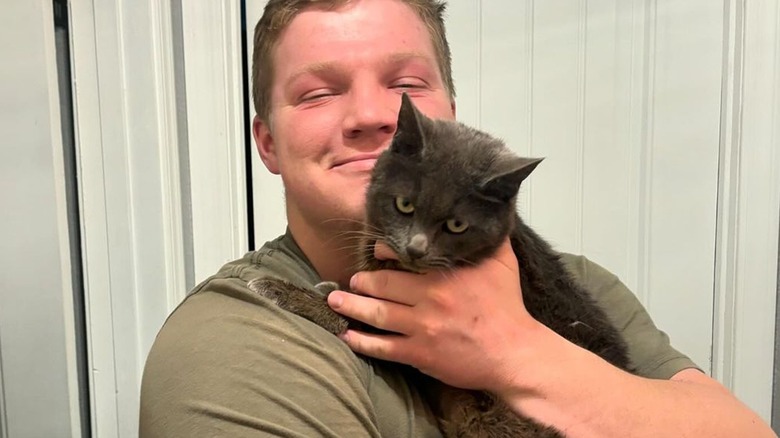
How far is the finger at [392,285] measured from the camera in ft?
3.22

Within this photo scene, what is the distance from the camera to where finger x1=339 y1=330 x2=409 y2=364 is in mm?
913

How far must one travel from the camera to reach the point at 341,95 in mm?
1168

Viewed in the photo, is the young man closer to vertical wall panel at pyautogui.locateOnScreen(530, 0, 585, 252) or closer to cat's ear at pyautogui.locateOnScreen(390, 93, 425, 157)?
cat's ear at pyautogui.locateOnScreen(390, 93, 425, 157)

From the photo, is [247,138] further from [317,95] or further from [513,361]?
[513,361]

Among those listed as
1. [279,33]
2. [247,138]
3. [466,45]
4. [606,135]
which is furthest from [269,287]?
[606,135]

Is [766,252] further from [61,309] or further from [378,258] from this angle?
[61,309]

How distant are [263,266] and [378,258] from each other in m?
0.26

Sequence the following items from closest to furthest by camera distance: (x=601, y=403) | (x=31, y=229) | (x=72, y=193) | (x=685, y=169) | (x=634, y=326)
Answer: (x=601, y=403)
(x=634, y=326)
(x=31, y=229)
(x=72, y=193)
(x=685, y=169)

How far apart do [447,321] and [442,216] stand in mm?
189

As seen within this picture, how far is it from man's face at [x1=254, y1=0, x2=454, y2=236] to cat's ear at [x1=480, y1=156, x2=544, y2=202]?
0.27 m

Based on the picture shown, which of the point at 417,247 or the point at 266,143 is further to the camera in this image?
the point at 266,143

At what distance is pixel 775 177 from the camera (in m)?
1.90

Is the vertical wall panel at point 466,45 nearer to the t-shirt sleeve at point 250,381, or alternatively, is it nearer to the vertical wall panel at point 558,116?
the vertical wall panel at point 558,116

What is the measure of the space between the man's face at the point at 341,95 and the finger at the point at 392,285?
19 cm
